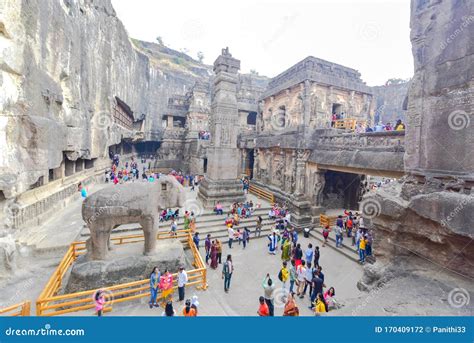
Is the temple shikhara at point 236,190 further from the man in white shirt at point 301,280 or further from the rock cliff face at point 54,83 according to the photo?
the man in white shirt at point 301,280

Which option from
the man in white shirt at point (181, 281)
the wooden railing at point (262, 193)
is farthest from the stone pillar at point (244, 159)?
the man in white shirt at point (181, 281)

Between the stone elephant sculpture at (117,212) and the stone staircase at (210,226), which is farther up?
the stone elephant sculpture at (117,212)

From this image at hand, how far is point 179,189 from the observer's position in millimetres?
7445

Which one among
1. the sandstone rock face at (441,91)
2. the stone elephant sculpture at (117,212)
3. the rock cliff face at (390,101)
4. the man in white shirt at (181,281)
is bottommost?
the man in white shirt at (181,281)

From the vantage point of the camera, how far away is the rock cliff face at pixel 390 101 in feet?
114

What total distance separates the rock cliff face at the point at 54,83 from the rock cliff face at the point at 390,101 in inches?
1439

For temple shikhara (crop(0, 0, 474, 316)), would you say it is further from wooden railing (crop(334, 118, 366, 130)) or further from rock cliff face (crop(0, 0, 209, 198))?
wooden railing (crop(334, 118, 366, 130))

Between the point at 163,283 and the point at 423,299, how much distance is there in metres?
5.58

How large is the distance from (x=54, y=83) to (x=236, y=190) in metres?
10.2

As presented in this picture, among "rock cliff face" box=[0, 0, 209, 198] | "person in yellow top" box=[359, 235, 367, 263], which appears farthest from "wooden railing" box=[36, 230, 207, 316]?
"person in yellow top" box=[359, 235, 367, 263]

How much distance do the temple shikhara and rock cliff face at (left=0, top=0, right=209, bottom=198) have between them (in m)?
0.06

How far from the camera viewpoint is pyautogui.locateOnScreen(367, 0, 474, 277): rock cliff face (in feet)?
12.5

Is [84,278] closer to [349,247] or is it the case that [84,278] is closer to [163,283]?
[163,283]

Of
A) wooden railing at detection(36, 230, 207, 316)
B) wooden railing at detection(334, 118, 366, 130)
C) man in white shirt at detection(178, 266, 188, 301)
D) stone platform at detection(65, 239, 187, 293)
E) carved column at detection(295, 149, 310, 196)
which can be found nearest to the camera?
wooden railing at detection(36, 230, 207, 316)
